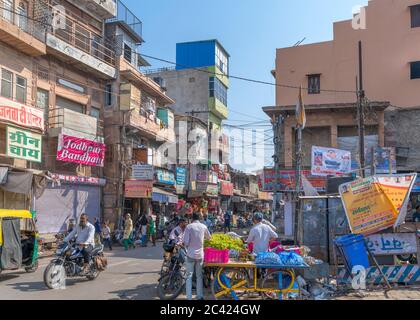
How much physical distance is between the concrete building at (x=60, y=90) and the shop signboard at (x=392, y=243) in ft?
47.4

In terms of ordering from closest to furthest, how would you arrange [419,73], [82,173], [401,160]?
[82,173], [401,160], [419,73]

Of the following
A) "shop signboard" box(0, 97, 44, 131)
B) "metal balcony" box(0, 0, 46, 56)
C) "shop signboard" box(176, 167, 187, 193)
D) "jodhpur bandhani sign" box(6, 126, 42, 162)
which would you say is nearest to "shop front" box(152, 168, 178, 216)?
"shop signboard" box(176, 167, 187, 193)

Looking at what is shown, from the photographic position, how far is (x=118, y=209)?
2644 cm

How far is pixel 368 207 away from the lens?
1020 cm

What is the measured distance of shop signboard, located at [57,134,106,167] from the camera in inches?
869

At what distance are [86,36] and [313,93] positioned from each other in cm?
1582

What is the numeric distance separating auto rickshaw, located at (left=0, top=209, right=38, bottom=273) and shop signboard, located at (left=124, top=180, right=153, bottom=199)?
42.1 ft

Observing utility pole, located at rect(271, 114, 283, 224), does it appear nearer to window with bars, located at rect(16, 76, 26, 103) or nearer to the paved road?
the paved road

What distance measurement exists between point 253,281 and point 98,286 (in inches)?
163

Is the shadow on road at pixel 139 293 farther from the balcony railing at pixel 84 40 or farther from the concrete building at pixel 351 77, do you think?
the concrete building at pixel 351 77

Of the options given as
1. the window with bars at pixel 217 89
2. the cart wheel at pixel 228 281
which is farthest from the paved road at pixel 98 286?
the window with bars at pixel 217 89
